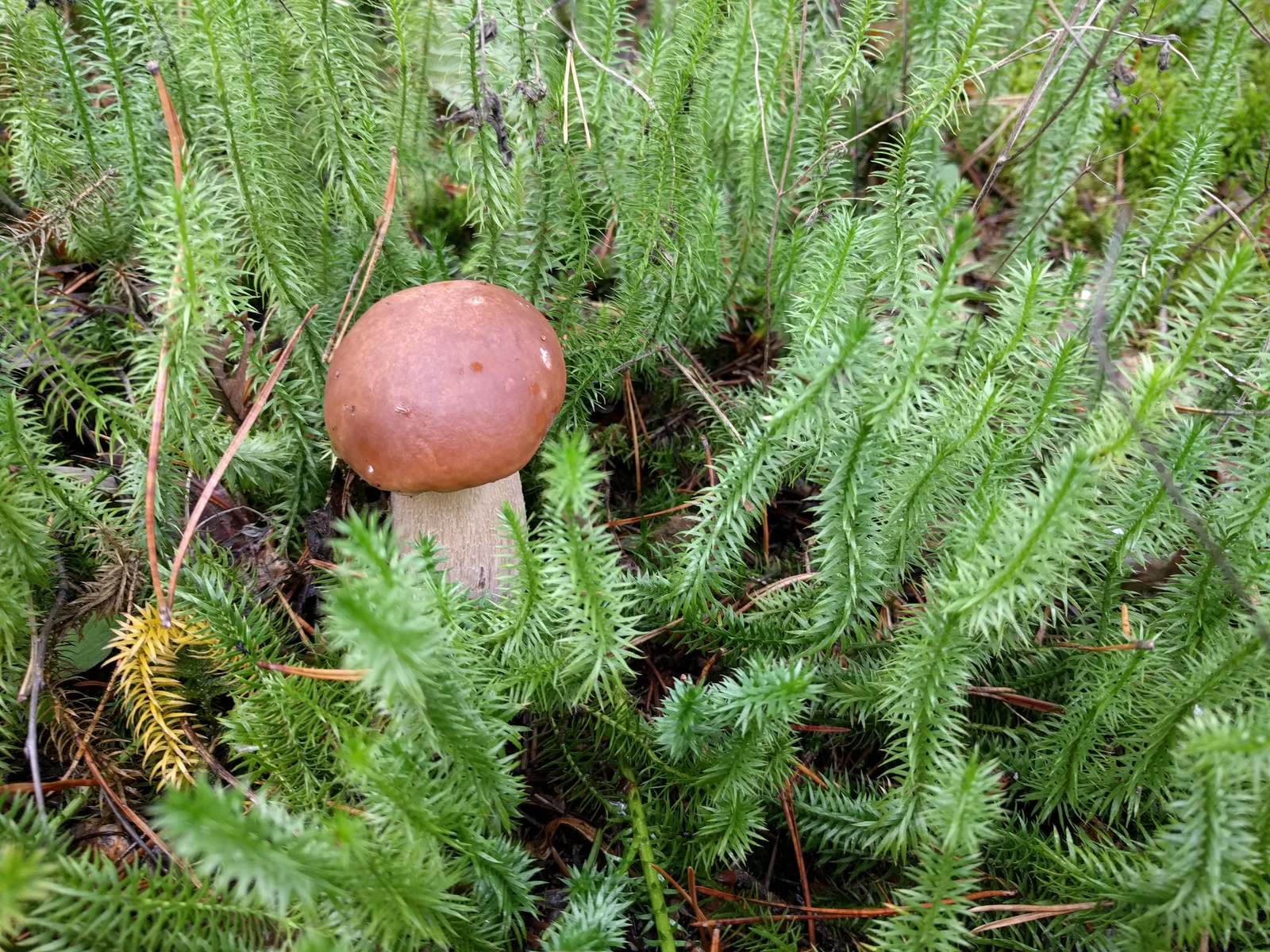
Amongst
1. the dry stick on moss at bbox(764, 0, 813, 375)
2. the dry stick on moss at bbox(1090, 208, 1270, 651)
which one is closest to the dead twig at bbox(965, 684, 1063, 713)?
the dry stick on moss at bbox(1090, 208, 1270, 651)

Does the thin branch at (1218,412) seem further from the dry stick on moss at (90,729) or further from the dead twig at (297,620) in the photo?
the dry stick on moss at (90,729)

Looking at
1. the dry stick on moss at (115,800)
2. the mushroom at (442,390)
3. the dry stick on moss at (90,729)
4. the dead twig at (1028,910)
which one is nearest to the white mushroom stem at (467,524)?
the mushroom at (442,390)

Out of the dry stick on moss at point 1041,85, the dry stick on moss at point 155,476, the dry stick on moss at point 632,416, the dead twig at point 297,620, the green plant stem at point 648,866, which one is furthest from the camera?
the dry stick on moss at point 632,416

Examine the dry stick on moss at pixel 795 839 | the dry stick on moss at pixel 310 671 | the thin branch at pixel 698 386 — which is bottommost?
the dry stick on moss at pixel 795 839

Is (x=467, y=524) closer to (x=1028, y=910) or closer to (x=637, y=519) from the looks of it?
(x=637, y=519)

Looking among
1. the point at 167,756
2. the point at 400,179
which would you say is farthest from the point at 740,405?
the point at 167,756

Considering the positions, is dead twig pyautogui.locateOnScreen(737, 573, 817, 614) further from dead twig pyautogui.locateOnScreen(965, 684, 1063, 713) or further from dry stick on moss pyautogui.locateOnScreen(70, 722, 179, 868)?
dry stick on moss pyautogui.locateOnScreen(70, 722, 179, 868)

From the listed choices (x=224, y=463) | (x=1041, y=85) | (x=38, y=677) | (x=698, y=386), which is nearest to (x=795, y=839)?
(x=698, y=386)

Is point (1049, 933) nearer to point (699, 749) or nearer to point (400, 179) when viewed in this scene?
point (699, 749)
